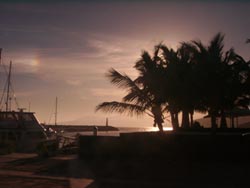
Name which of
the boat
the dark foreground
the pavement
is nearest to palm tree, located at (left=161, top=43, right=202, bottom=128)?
the dark foreground

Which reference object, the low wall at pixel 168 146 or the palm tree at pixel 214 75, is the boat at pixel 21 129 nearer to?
the low wall at pixel 168 146

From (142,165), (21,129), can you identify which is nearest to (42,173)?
(142,165)

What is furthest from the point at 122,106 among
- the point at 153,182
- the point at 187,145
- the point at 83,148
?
the point at 153,182

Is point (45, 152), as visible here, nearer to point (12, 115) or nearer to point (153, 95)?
point (153, 95)

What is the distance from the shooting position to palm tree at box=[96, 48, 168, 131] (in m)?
21.4

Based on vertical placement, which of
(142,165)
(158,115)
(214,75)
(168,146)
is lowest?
(142,165)

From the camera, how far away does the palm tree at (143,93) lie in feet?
70.2

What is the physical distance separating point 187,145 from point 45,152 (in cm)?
823

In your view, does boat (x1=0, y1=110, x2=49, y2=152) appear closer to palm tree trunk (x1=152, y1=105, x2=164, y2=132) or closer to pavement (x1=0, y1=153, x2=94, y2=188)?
pavement (x1=0, y1=153, x2=94, y2=188)

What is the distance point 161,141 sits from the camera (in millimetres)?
19312

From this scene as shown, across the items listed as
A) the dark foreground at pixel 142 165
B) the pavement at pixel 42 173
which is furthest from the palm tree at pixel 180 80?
the pavement at pixel 42 173

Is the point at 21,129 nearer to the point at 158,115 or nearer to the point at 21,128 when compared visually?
the point at 21,128

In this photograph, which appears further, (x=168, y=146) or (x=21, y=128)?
(x=21, y=128)

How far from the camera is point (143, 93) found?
21.7 m
